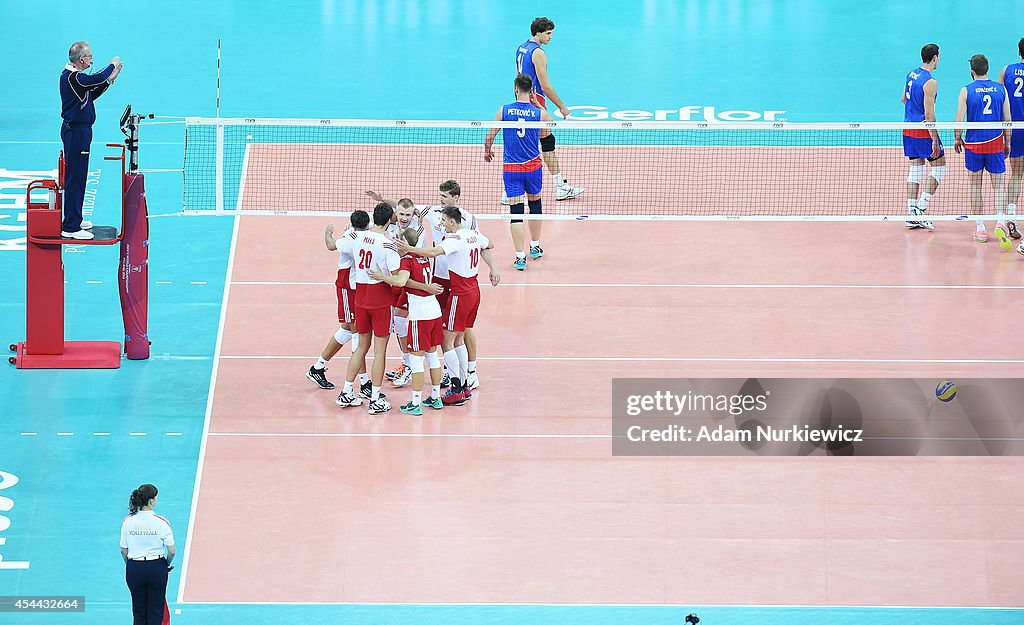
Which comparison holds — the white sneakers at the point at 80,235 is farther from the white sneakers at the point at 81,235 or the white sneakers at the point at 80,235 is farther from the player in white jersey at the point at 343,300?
the player in white jersey at the point at 343,300

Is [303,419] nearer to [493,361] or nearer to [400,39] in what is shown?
[493,361]

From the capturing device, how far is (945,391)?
16.0 meters

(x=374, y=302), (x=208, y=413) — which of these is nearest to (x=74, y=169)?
(x=208, y=413)

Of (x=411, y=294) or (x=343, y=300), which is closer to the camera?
(x=411, y=294)

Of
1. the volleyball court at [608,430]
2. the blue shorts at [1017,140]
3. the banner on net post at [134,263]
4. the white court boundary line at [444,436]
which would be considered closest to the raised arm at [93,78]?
the banner on net post at [134,263]

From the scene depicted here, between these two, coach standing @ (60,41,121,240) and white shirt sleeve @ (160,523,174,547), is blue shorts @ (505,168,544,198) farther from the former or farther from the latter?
white shirt sleeve @ (160,523,174,547)

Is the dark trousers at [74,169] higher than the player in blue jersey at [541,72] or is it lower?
lower

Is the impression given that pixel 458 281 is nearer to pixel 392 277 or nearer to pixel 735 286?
pixel 392 277

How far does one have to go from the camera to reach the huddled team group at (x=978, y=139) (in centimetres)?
1938

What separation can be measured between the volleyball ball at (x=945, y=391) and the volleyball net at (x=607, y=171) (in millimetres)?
3982

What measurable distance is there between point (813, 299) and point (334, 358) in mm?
5825

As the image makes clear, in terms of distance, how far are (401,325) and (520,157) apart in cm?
396

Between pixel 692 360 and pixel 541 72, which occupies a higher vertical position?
pixel 541 72

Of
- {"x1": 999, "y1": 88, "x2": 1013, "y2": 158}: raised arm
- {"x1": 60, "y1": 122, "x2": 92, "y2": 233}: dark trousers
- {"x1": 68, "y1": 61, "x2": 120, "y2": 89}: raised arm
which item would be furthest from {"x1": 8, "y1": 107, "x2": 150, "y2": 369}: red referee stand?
{"x1": 999, "y1": 88, "x2": 1013, "y2": 158}: raised arm
